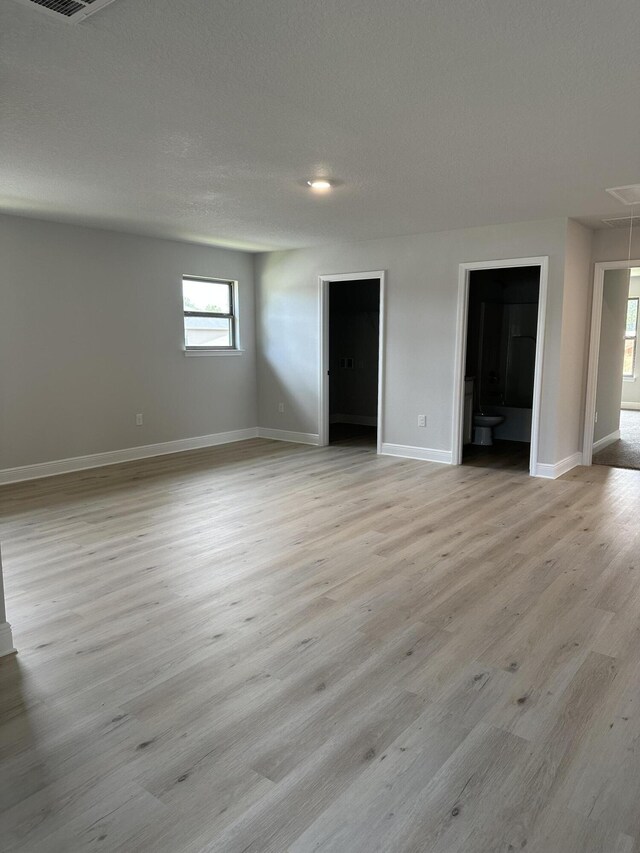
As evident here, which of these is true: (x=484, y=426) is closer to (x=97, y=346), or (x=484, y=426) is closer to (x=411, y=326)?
(x=411, y=326)

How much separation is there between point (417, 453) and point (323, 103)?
431cm

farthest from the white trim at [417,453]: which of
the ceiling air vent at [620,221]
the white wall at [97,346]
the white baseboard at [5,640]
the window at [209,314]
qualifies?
the white baseboard at [5,640]

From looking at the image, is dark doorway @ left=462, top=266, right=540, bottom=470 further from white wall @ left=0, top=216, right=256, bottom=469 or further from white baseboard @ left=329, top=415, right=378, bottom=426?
white wall @ left=0, top=216, right=256, bottom=469

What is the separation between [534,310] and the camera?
26.3 ft

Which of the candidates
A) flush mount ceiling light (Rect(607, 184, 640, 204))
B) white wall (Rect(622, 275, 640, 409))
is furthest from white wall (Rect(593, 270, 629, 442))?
white wall (Rect(622, 275, 640, 409))

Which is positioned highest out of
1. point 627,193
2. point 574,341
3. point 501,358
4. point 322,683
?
point 627,193

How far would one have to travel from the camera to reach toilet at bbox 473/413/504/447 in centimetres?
717

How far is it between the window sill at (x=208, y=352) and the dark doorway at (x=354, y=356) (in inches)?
73.5

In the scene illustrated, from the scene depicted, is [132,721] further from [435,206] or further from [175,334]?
[175,334]

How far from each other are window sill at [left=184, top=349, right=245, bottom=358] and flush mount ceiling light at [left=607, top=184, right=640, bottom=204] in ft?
15.3

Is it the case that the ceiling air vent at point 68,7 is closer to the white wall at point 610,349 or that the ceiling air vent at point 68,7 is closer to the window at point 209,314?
the window at point 209,314

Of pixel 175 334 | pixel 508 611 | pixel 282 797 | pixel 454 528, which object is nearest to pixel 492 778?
pixel 282 797

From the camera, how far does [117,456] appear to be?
631 centimetres

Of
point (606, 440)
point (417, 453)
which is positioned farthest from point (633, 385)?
point (417, 453)
